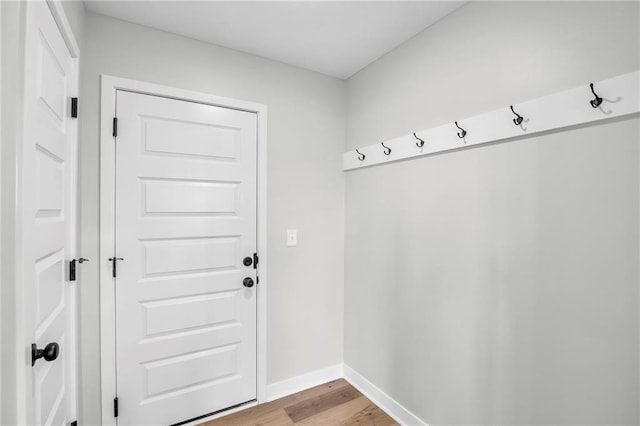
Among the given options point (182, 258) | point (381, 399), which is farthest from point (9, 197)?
point (381, 399)

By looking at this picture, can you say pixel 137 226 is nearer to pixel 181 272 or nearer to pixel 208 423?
pixel 181 272

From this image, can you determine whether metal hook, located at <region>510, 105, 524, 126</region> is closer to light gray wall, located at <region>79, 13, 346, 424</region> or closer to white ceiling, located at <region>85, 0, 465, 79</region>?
white ceiling, located at <region>85, 0, 465, 79</region>

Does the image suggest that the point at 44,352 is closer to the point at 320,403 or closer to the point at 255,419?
the point at 255,419

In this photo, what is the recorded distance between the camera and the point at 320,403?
220cm

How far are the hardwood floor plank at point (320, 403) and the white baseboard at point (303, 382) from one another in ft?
0.45

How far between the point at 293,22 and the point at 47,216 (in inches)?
61.7

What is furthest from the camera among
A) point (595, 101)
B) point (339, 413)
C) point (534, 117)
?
point (339, 413)

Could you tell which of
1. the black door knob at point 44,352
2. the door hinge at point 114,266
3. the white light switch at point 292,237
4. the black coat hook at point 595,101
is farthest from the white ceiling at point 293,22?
the black door knob at point 44,352

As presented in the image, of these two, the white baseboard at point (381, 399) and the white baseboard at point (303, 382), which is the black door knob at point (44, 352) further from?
the white baseboard at point (381, 399)

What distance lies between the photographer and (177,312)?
1.94 m

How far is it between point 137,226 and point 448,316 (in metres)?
1.86

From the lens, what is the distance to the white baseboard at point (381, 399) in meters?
→ 1.95

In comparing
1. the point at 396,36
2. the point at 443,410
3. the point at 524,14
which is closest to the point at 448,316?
the point at 443,410

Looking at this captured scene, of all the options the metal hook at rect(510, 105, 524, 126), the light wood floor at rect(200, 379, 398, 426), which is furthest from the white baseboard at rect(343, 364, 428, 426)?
the metal hook at rect(510, 105, 524, 126)
